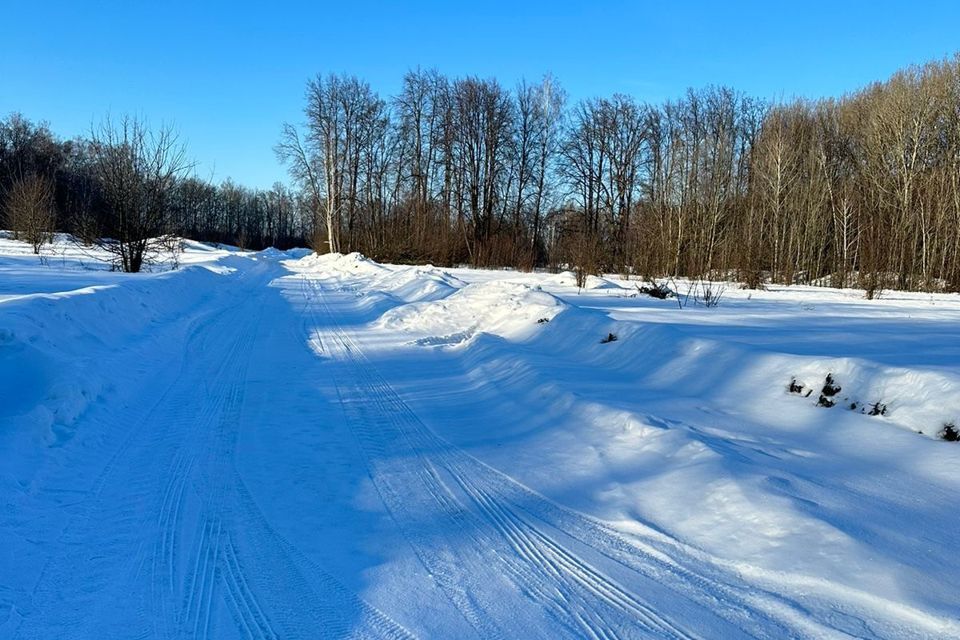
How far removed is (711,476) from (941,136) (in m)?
37.8

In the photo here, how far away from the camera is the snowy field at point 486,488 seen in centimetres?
296

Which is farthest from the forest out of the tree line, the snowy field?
the snowy field

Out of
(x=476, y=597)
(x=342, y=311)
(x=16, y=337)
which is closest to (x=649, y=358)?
(x=476, y=597)

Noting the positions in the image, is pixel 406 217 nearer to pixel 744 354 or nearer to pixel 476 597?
pixel 744 354

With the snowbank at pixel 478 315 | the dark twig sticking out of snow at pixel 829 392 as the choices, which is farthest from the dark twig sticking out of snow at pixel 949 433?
the snowbank at pixel 478 315

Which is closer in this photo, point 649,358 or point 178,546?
point 178,546

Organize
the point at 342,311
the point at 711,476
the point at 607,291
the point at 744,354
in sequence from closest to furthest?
the point at 711,476 → the point at 744,354 → the point at 342,311 → the point at 607,291

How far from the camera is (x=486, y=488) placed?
4602 mm

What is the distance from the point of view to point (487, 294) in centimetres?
1425

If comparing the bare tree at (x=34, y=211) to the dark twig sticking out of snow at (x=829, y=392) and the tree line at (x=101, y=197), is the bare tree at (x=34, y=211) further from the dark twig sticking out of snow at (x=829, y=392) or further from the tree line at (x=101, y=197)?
the dark twig sticking out of snow at (x=829, y=392)

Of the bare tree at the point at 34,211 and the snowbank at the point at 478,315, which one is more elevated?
the bare tree at the point at 34,211

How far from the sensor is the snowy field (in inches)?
117

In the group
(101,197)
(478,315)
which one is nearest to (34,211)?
(101,197)

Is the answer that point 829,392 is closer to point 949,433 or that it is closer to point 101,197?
point 949,433
